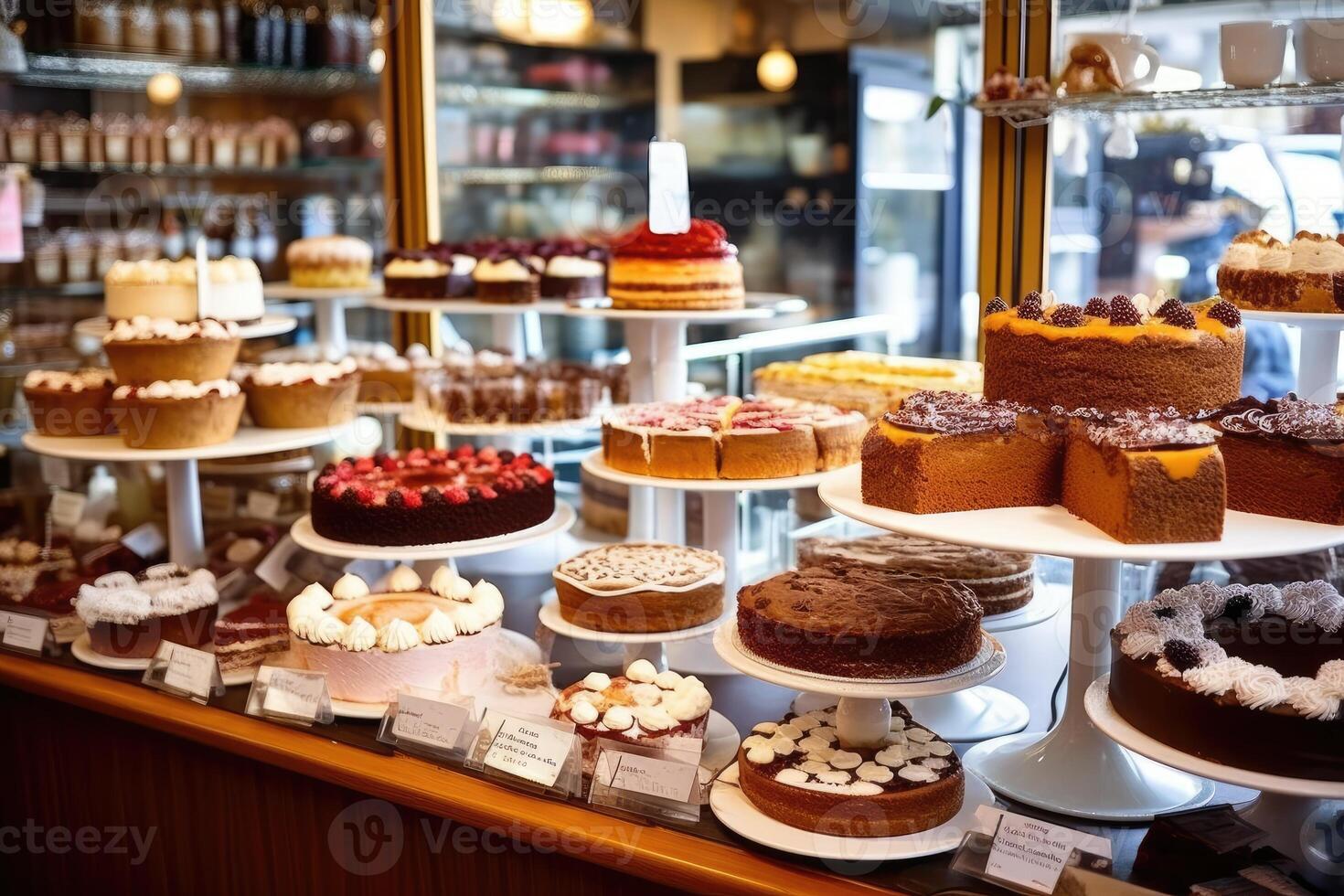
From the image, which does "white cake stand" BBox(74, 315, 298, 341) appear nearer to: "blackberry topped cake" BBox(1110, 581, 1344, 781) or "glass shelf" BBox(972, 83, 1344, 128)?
"glass shelf" BBox(972, 83, 1344, 128)

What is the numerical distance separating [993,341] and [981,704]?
28.2 inches

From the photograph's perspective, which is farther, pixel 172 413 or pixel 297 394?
pixel 297 394

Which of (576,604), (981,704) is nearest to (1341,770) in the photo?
(981,704)

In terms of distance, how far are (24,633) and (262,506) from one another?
0.95 metres

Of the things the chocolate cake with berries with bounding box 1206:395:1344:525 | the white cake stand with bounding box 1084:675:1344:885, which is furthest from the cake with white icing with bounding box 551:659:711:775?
the chocolate cake with berries with bounding box 1206:395:1344:525

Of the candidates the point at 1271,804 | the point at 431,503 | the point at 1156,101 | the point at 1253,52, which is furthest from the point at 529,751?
the point at 1253,52

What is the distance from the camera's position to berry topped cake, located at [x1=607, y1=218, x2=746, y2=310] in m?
3.13

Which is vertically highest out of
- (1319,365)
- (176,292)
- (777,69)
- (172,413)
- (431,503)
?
(777,69)

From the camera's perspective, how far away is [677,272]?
3133 mm

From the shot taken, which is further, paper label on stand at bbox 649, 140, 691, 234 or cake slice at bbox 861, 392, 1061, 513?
paper label on stand at bbox 649, 140, 691, 234

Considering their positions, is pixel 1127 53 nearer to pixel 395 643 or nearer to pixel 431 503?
pixel 431 503

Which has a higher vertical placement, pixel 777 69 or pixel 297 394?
pixel 777 69

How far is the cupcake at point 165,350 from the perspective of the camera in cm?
302

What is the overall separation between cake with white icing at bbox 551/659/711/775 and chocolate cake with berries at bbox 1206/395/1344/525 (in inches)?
35.8
